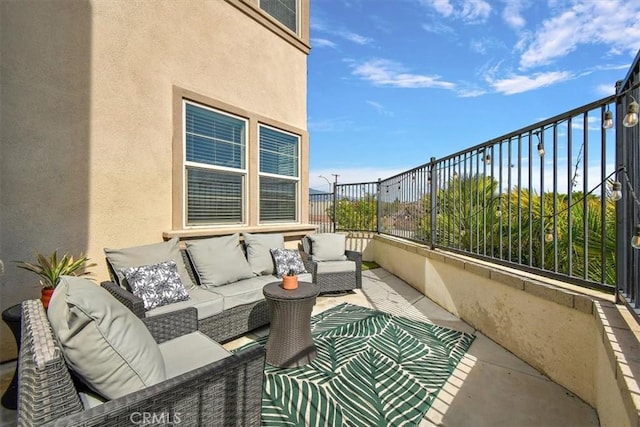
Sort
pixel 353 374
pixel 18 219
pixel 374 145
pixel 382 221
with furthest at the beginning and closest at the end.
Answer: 1. pixel 374 145
2. pixel 382 221
3. pixel 18 219
4. pixel 353 374

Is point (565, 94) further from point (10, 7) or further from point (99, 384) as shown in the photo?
point (10, 7)

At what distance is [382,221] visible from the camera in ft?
25.3

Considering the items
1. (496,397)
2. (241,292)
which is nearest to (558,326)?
(496,397)

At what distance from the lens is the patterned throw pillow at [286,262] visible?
4133 mm

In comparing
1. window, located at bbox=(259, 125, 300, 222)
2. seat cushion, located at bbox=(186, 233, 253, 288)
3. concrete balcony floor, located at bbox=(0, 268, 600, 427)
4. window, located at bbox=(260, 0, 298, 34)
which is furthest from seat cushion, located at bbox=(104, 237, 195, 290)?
window, located at bbox=(260, 0, 298, 34)

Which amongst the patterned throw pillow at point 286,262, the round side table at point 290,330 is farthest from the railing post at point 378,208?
the round side table at point 290,330

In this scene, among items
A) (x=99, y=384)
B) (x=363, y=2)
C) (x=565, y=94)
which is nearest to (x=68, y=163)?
(x=99, y=384)

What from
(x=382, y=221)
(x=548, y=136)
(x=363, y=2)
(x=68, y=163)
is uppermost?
(x=363, y=2)

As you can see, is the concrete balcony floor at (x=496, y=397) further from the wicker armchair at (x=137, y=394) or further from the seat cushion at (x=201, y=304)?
the wicker armchair at (x=137, y=394)

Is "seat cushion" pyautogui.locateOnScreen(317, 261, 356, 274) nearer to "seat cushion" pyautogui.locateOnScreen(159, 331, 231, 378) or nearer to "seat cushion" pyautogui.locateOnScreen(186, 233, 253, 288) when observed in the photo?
"seat cushion" pyautogui.locateOnScreen(186, 233, 253, 288)

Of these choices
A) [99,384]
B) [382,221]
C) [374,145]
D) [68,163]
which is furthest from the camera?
[374,145]

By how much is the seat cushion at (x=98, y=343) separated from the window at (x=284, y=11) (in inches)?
212

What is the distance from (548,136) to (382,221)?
5037mm

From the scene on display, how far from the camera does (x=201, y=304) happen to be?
287 cm
